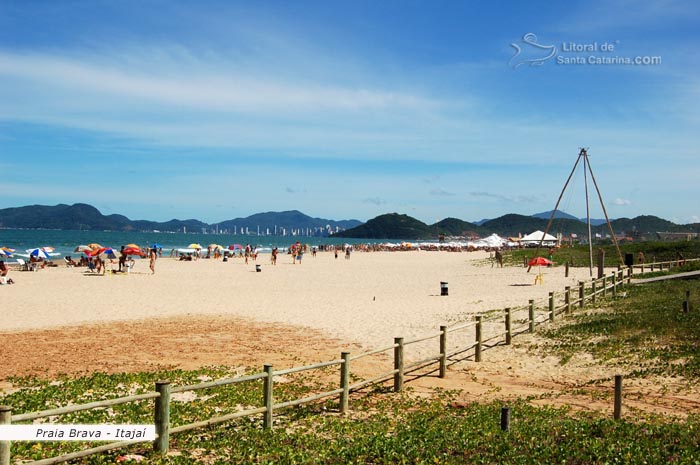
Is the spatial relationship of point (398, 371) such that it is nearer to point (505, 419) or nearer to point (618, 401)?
point (505, 419)

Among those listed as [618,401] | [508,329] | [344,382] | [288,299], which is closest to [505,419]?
[618,401]

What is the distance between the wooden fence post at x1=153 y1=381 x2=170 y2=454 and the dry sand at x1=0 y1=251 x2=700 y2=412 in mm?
5779

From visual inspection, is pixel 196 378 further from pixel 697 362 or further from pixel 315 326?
pixel 697 362

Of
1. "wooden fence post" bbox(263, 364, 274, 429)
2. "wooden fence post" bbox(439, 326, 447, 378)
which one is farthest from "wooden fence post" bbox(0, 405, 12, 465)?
"wooden fence post" bbox(439, 326, 447, 378)

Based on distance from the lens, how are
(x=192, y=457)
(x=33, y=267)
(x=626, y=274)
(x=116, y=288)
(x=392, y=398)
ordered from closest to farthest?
(x=192, y=457) < (x=392, y=398) < (x=626, y=274) < (x=116, y=288) < (x=33, y=267)

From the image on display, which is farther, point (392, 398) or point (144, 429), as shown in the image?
point (392, 398)

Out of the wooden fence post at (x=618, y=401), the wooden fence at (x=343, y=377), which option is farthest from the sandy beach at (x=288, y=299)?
the wooden fence post at (x=618, y=401)

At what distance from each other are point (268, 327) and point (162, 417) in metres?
12.2

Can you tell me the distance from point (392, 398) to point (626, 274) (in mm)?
21887

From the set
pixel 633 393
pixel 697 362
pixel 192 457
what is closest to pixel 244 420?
pixel 192 457

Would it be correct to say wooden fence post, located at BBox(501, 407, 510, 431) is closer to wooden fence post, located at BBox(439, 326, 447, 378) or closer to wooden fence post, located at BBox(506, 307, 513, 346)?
wooden fence post, located at BBox(439, 326, 447, 378)

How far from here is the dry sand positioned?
12.4 metres

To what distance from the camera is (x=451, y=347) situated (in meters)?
15.3

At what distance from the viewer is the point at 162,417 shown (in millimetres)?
6742
